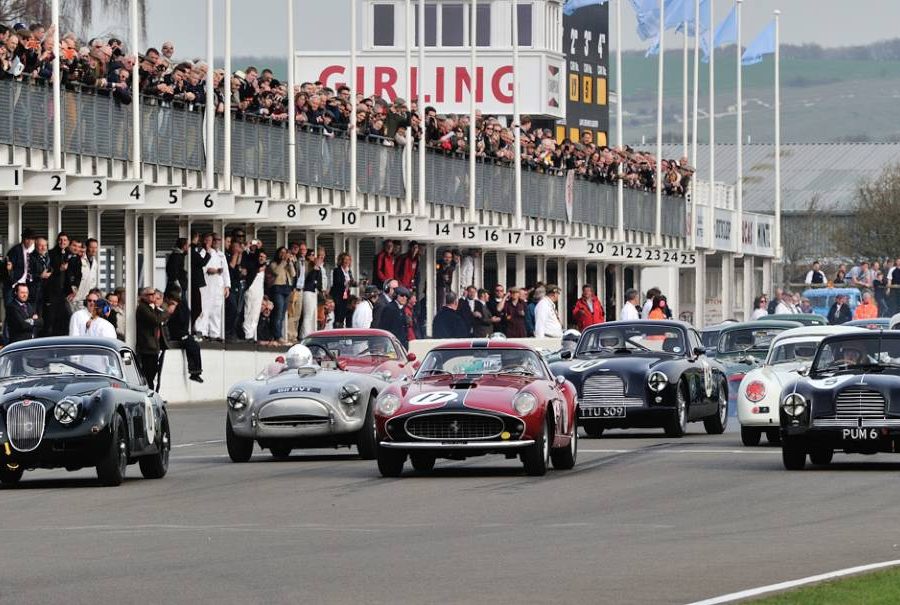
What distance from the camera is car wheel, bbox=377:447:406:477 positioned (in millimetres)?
22047

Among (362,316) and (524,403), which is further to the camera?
(362,316)

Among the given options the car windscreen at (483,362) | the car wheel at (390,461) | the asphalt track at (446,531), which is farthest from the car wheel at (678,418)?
the car wheel at (390,461)

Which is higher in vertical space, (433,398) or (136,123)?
(136,123)

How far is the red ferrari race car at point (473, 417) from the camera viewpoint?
21.8 meters

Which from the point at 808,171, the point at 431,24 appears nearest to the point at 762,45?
the point at 431,24

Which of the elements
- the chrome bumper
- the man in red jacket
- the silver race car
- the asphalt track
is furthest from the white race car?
the man in red jacket

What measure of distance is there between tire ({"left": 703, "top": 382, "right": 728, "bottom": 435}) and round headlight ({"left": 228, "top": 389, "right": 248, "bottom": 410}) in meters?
7.98

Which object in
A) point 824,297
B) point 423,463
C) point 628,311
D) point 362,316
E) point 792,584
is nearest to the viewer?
point 792,584

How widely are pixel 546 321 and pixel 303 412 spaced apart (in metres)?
19.9

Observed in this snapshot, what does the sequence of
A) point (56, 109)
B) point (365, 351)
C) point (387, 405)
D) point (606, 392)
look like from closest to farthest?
point (387, 405), point (365, 351), point (606, 392), point (56, 109)

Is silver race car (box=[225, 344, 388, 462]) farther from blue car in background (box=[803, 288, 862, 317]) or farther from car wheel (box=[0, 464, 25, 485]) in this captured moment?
blue car in background (box=[803, 288, 862, 317])

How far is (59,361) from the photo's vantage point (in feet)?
72.4

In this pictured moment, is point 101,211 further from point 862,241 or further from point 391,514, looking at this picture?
point 862,241

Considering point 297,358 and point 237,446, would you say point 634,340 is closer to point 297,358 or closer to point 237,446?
point 297,358
